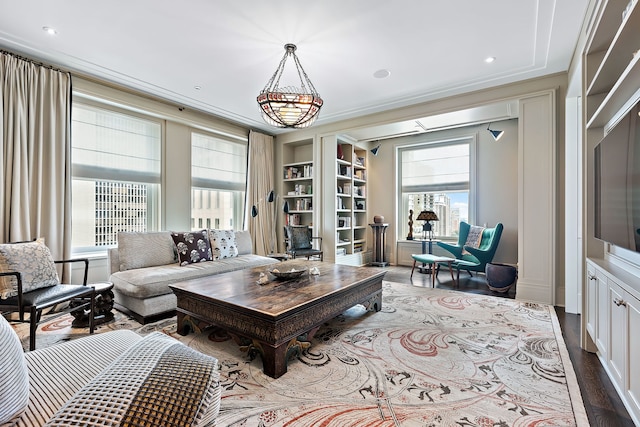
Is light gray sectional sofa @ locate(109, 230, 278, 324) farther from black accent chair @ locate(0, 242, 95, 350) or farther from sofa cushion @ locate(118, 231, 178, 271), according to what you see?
black accent chair @ locate(0, 242, 95, 350)

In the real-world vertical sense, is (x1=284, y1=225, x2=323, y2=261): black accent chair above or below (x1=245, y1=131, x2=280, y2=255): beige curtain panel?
below

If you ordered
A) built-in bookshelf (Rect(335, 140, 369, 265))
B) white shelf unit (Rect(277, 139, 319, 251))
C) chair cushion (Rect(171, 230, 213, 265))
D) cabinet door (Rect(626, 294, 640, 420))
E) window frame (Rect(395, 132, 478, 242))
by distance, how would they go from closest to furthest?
cabinet door (Rect(626, 294, 640, 420)), chair cushion (Rect(171, 230, 213, 265)), window frame (Rect(395, 132, 478, 242)), built-in bookshelf (Rect(335, 140, 369, 265)), white shelf unit (Rect(277, 139, 319, 251))

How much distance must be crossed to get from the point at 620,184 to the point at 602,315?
0.86 meters

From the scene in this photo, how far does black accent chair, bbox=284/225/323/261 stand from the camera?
16.9ft

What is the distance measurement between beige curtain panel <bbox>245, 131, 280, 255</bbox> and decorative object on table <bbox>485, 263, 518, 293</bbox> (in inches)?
151

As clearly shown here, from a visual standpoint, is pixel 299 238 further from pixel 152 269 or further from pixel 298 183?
pixel 152 269

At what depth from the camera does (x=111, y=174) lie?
4.05 meters

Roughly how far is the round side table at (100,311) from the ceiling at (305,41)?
7.89ft

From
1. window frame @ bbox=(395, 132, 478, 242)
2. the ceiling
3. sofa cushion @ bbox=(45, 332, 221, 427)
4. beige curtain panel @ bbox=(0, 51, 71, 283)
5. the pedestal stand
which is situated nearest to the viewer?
sofa cushion @ bbox=(45, 332, 221, 427)

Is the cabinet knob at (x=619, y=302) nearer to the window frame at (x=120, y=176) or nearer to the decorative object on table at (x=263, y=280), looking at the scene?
the decorative object on table at (x=263, y=280)

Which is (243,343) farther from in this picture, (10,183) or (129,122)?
(129,122)

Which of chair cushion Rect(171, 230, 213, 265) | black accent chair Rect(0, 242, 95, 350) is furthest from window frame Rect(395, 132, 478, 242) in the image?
black accent chair Rect(0, 242, 95, 350)

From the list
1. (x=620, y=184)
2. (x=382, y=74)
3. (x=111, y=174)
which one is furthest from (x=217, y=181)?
(x=620, y=184)

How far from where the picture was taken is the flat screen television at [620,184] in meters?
1.65
